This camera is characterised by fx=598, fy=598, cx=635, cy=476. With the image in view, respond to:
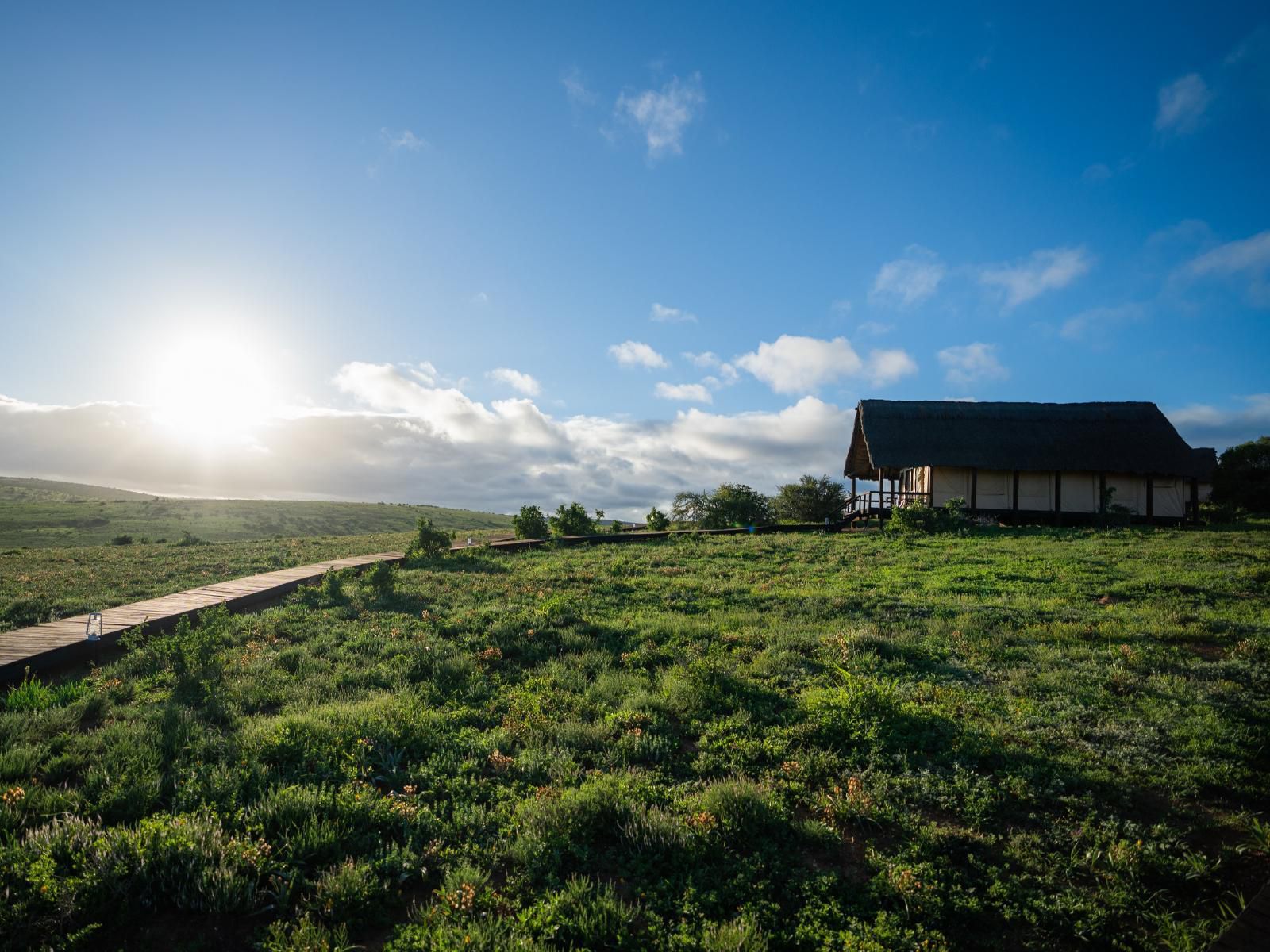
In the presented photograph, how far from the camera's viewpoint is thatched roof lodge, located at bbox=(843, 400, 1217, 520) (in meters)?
29.4

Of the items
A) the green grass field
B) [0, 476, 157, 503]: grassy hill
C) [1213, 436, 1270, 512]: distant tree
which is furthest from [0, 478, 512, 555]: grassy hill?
[1213, 436, 1270, 512]: distant tree

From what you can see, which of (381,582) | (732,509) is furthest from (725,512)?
(381,582)

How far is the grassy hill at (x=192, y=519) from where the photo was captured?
4191 cm

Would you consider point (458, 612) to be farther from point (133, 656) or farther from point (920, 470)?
point (920, 470)

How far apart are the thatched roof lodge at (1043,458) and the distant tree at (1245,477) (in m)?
7.36

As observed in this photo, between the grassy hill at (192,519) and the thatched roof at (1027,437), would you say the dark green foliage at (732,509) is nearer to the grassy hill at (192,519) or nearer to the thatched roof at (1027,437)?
the thatched roof at (1027,437)

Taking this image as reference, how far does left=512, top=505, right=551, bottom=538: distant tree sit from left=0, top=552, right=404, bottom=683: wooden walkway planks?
10.7 metres

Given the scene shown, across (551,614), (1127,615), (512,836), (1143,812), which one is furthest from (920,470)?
(512,836)

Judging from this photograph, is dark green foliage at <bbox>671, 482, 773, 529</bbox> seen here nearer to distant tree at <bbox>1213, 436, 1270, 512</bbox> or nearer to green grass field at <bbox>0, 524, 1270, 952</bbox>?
green grass field at <bbox>0, 524, 1270, 952</bbox>

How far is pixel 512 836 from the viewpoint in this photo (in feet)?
14.5

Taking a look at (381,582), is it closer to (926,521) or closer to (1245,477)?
(926,521)

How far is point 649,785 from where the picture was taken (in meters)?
5.02

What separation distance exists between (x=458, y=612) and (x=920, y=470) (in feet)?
96.0

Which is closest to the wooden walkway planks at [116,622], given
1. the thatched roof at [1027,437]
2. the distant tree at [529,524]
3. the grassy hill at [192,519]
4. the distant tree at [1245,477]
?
the distant tree at [529,524]
